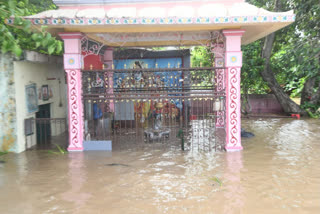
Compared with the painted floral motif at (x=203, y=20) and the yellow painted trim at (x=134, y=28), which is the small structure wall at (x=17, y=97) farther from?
the painted floral motif at (x=203, y=20)

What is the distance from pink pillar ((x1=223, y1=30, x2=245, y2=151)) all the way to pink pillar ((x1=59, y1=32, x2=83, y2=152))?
12.7 feet

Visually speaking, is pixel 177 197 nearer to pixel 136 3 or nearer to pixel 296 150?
pixel 296 150

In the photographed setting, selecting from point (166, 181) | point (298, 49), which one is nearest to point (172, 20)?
point (166, 181)

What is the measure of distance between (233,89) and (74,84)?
4.21 meters

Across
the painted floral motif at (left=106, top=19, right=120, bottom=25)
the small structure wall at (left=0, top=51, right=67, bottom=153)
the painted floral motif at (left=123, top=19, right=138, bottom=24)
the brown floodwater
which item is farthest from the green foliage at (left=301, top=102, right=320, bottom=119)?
the small structure wall at (left=0, top=51, right=67, bottom=153)

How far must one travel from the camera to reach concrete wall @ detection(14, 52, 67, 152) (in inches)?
326

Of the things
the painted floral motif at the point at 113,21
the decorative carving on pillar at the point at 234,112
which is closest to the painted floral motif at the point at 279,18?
the decorative carving on pillar at the point at 234,112

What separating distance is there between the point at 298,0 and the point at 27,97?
434 inches

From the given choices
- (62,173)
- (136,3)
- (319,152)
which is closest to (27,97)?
(62,173)

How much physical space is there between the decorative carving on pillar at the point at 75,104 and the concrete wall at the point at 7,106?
147 centimetres

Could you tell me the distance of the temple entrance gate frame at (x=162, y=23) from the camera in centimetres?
717

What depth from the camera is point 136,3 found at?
8.48 metres

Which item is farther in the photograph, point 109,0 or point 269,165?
point 109,0

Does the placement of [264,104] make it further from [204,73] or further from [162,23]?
[162,23]
